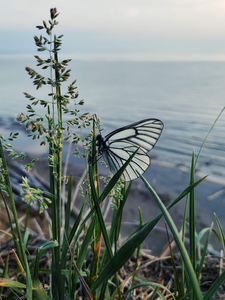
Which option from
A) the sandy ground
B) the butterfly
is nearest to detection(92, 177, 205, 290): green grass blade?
the butterfly

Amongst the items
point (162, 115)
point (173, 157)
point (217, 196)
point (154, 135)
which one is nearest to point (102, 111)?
point (162, 115)

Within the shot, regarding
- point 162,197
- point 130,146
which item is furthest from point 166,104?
point 130,146

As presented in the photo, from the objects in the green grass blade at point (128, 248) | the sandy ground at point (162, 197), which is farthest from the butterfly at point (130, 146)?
the sandy ground at point (162, 197)

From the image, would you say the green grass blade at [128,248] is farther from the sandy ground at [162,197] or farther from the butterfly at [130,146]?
the sandy ground at [162,197]

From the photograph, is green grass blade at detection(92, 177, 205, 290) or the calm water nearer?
green grass blade at detection(92, 177, 205, 290)

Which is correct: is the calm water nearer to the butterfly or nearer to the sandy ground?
the sandy ground

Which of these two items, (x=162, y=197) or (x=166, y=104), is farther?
(x=166, y=104)

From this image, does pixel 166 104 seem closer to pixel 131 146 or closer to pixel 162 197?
pixel 162 197
